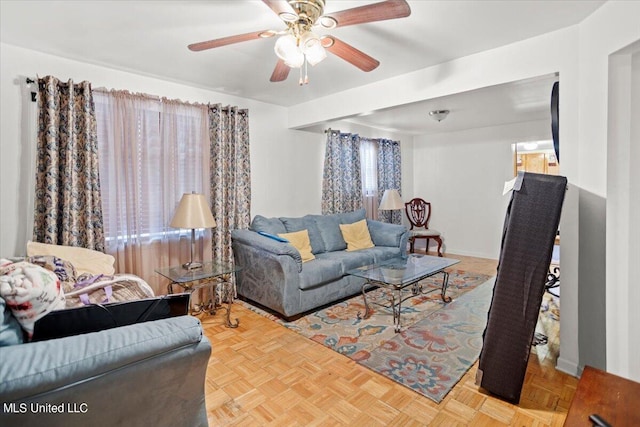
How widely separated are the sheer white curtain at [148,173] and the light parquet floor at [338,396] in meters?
1.27

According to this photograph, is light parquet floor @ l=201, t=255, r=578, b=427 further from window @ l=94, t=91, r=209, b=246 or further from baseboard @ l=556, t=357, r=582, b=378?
window @ l=94, t=91, r=209, b=246

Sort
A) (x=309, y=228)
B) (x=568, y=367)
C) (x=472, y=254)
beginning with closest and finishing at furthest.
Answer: (x=568, y=367) < (x=309, y=228) < (x=472, y=254)

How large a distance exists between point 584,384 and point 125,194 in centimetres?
344

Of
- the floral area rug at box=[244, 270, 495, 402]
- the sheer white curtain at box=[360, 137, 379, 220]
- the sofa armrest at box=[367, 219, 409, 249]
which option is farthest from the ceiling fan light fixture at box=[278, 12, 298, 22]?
the sheer white curtain at box=[360, 137, 379, 220]

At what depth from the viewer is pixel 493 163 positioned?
565 cm

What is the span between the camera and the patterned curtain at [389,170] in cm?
584

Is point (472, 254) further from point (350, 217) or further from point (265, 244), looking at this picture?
point (265, 244)

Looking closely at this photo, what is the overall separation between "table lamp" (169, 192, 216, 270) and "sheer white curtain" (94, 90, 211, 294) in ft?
1.02

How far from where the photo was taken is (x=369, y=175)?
5.74 m

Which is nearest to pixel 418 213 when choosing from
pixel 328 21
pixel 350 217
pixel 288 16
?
pixel 350 217

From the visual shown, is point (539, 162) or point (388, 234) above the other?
point (539, 162)

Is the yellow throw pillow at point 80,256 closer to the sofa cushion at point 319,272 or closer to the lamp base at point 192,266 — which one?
the lamp base at point 192,266

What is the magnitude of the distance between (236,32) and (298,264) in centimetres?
203

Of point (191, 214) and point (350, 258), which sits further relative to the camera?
point (350, 258)
